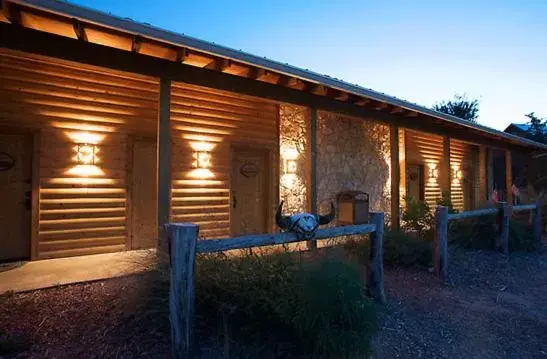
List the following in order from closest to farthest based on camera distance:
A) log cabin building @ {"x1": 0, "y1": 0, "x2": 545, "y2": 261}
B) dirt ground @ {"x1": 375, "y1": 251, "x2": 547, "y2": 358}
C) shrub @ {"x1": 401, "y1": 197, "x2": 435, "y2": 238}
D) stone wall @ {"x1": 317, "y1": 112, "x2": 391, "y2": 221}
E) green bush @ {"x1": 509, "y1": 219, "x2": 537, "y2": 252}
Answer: dirt ground @ {"x1": 375, "y1": 251, "x2": 547, "y2": 358} < log cabin building @ {"x1": 0, "y1": 0, "x2": 545, "y2": 261} < shrub @ {"x1": 401, "y1": 197, "x2": 435, "y2": 238} < green bush @ {"x1": 509, "y1": 219, "x2": 537, "y2": 252} < stone wall @ {"x1": 317, "y1": 112, "x2": 391, "y2": 221}

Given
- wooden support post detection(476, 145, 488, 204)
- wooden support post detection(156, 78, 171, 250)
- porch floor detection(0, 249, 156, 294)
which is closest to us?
porch floor detection(0, 249, 156, 294)

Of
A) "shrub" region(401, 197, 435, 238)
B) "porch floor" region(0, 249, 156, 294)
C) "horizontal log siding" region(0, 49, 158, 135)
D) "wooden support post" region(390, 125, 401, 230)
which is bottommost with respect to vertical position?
"porch floor" region(0, 249, 156, 294)

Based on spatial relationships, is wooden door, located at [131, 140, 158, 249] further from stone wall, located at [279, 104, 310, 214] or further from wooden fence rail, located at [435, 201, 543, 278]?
wooden fence rail, located at [435, 201, 543, 278]

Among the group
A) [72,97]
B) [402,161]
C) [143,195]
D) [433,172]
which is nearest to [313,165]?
[143,195]

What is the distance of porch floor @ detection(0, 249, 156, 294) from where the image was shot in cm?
417

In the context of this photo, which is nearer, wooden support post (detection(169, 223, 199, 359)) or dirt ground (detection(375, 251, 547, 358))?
wooden support post (detection(169, 223, 199, 359))

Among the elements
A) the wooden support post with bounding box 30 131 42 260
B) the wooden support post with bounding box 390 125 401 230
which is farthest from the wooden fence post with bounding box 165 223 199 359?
the wooden support post with bounding box 390 125 401 230

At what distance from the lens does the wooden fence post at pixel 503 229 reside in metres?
7.08

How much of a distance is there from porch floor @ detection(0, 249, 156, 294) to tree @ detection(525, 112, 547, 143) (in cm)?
1882

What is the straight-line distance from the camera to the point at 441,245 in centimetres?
541

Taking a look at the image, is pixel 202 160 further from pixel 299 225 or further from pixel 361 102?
pixel 299 225

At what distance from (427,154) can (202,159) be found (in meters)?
8.27

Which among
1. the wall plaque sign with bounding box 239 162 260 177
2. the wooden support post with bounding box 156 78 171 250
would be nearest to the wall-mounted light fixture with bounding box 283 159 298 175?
the wall plaque sign with bounding box 239 162 260 177

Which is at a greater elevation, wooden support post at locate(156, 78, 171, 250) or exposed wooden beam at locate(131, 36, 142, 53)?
exposed wooden beam at locate(131, 36, 142, 53)
